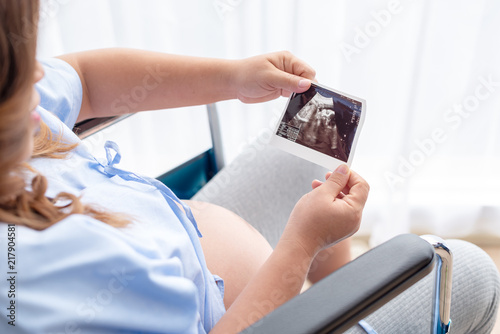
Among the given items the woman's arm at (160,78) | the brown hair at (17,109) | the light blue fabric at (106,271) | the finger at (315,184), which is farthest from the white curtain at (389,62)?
the brown hair at (17,109)

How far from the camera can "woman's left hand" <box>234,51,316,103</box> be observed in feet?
2.74

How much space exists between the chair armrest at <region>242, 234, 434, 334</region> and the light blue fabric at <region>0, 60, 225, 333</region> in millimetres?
122

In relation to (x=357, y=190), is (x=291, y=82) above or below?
above

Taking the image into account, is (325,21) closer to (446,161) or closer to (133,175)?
(446,161)

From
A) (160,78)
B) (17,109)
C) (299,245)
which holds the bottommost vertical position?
(299,245)

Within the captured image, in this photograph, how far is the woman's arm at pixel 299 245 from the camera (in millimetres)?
602

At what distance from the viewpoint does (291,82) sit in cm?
83

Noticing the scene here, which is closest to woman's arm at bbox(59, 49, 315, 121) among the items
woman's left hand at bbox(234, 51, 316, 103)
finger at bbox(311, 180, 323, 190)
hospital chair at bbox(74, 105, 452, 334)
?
woman's left hand at bbox(234, 51, 316, 103)

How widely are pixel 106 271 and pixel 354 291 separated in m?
0.26

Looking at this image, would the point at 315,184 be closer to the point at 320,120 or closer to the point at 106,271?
the point at 320,120

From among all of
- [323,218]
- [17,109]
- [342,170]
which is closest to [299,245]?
[323,218]

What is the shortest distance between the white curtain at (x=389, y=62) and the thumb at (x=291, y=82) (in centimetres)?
56

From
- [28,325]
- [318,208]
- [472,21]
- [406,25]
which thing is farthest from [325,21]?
[28,325]

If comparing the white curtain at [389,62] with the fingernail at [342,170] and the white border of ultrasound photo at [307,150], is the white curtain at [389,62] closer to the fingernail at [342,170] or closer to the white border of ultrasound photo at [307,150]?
the white border of ultrasound photo at [307,150]
